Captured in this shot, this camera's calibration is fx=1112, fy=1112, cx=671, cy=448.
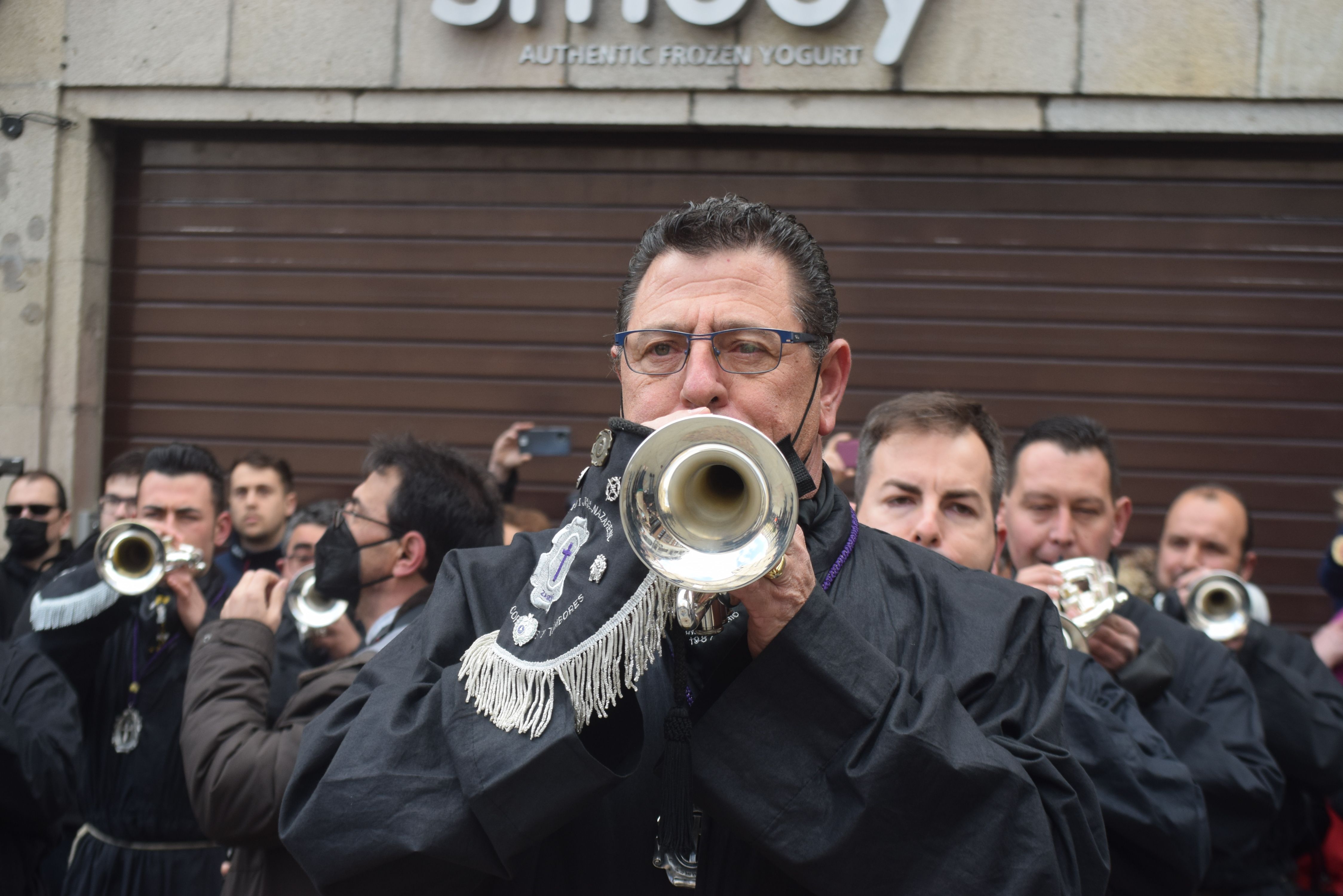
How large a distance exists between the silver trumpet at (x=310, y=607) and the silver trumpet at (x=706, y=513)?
264 cm

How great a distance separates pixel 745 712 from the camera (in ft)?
5.07

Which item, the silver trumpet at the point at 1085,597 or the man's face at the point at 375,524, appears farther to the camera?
the man's face at the point at 375,524

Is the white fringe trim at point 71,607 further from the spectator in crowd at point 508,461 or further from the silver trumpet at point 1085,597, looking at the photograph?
the silver trumpet at point 1085,597

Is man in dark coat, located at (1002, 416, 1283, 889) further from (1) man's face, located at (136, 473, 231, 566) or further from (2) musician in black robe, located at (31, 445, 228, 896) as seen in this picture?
(1) man's face, located at (136, 473, 231, 566)

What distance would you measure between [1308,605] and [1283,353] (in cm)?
148

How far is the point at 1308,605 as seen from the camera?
255 inches

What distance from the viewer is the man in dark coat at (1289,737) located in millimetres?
3338

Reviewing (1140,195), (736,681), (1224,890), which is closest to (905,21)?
(1140,195)

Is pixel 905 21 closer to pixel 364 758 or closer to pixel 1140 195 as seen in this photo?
pixel 1140 195

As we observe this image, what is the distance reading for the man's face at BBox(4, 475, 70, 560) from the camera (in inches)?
223

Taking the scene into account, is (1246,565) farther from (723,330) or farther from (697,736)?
(697,736)

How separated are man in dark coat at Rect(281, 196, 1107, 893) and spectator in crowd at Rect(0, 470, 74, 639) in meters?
4.30

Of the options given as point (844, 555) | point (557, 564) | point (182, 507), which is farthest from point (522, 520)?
point (557, 564)

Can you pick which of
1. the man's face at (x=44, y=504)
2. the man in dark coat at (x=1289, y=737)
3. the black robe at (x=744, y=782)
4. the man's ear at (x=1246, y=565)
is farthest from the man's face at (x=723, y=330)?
the man's face at (x=44, y=504)
